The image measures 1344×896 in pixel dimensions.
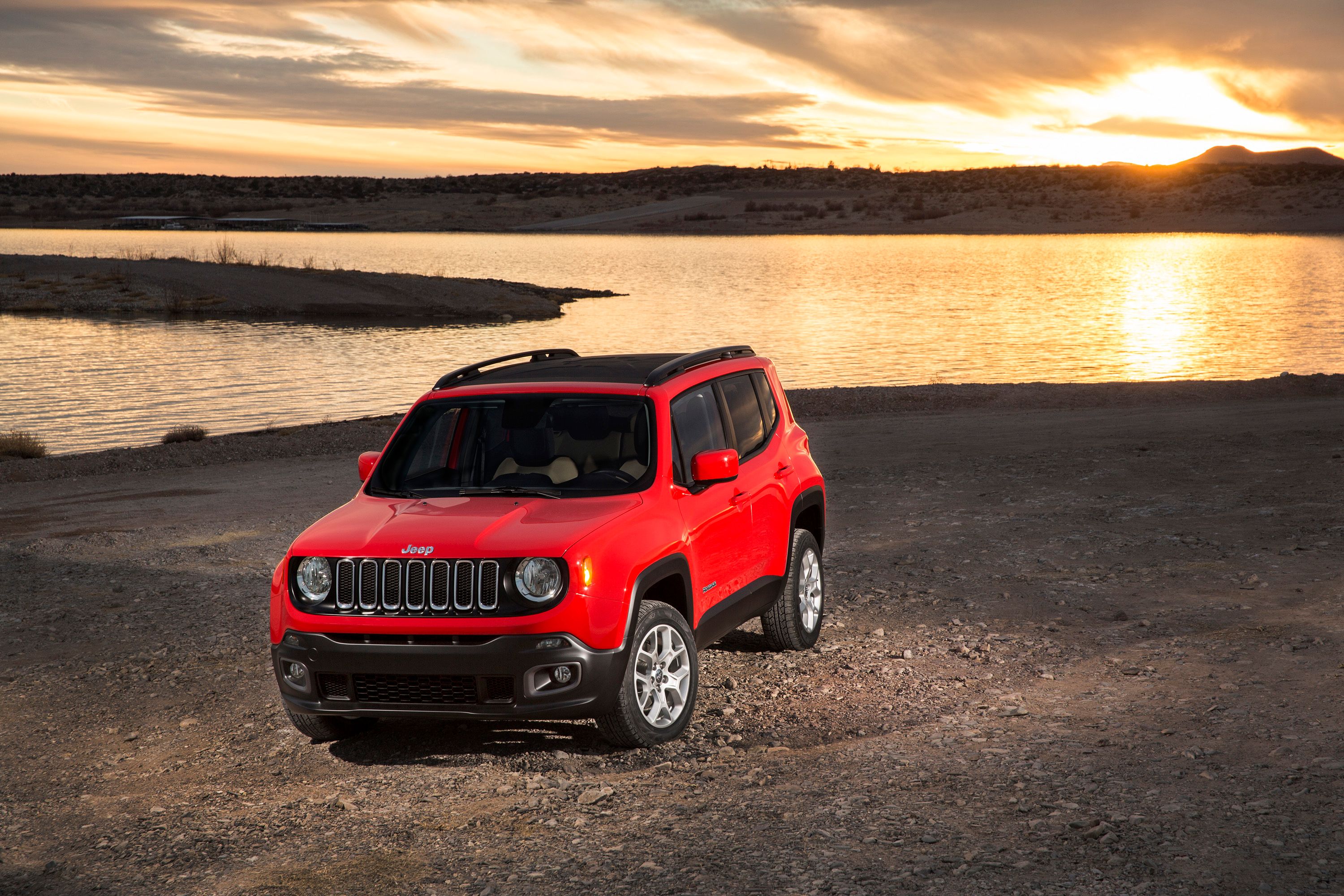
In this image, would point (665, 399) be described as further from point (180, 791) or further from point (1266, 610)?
point (1266, 610)

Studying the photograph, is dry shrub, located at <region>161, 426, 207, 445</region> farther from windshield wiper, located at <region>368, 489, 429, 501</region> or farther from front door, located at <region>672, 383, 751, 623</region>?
front door, located at <region>672, 383, 751, 623</region>

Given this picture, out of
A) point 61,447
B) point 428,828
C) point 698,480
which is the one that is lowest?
point 61,447

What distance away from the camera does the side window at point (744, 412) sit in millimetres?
7238

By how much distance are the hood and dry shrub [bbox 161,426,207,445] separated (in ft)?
48.8

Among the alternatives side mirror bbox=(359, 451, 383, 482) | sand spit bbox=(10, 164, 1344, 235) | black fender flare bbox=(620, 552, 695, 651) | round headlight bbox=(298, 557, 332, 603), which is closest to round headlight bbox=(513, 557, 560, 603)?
black fender flare bbox=(620, 552, 695, 651)

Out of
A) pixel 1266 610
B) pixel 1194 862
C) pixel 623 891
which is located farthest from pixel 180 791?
pixel 1266 610

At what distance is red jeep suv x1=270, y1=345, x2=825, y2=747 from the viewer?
549 centimetres

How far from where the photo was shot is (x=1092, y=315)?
45.1 metres

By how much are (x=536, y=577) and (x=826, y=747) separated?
5.80ft

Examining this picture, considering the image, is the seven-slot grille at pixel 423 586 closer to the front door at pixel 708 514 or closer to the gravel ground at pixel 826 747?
the gravel ground at pixel 826 747

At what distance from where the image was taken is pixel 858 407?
74.3 ft

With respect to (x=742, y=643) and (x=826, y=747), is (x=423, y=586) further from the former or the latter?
(x=742, y=643)

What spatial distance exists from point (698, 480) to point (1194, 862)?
9.10ft

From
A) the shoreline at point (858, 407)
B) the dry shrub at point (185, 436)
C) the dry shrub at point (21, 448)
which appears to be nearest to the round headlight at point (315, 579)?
the shoreline at point (858, 407)
